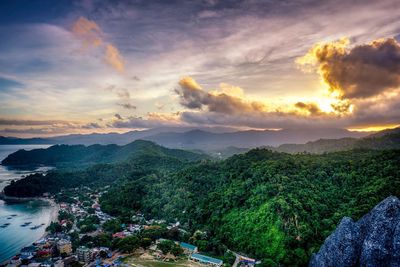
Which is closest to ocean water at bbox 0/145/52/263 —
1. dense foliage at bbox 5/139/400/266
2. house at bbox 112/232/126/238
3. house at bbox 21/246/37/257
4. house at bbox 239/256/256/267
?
house at bbox 21/246/37/257

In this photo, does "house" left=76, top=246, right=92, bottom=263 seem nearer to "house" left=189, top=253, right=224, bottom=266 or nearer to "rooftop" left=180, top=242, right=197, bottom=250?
"rooftop" left=180, top=242, right=197, bottom=250

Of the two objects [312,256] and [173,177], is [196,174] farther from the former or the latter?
[312,256]

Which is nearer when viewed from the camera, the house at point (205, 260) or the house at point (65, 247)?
the house at point (205, 260)

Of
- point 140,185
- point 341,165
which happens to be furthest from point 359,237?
point 140,185

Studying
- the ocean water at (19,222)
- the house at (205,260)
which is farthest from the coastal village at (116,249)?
the ocean water at (19,222)

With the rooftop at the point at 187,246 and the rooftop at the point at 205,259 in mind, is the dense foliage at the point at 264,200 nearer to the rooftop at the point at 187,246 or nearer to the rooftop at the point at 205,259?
the rooftop at the point at 187,246

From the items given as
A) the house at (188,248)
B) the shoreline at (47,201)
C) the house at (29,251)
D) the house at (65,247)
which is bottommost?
the shoreline at (47,201)

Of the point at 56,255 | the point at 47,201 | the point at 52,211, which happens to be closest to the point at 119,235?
the point at 56,255

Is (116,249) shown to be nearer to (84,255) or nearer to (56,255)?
(84,255)
